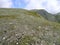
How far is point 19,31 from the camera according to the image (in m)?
33.0

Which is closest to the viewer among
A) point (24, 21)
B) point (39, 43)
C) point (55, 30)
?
point (39, 43)

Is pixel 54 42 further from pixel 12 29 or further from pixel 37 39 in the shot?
pixel 12 29

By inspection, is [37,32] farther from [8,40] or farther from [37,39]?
[8,40]

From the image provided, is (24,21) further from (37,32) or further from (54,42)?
(54,42)

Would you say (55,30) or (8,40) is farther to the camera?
(55,30)

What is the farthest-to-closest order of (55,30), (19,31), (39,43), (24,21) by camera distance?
(24,21) → (55,30) → (19,31) → (39,43)

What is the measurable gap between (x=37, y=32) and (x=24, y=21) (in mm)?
5851

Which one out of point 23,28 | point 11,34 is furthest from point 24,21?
point 11,34

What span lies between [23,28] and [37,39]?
4.71m

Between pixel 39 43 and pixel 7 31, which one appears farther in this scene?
pixel 7 31

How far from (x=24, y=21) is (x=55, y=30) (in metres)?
7.19

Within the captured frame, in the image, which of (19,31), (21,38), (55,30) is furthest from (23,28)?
(55,30)

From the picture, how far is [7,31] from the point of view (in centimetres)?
3325

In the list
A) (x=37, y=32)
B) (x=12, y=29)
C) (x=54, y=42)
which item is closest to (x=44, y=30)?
(x=37, y=32)
